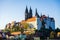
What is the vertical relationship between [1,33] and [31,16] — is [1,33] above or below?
below

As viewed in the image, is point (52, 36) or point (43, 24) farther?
point (43, 24)

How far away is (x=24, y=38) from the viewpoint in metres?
3.99

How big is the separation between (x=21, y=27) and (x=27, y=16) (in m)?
0.30

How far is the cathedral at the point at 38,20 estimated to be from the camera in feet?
13.9

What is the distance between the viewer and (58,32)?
4.15 metres

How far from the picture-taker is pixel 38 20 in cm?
444

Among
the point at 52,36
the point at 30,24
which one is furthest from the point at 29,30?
the point at 52,36

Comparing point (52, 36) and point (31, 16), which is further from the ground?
point (31, 16)

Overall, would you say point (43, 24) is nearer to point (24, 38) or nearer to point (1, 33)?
point (24, 38)

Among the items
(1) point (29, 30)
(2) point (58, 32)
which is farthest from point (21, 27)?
(2) point (58, 32)

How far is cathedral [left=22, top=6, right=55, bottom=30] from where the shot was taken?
167 inches

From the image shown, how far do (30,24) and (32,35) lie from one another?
0.30 meters

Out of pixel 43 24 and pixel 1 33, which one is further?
pixel 43 24

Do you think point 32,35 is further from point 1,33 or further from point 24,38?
point 1,33
